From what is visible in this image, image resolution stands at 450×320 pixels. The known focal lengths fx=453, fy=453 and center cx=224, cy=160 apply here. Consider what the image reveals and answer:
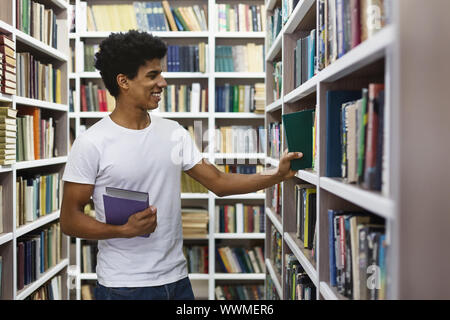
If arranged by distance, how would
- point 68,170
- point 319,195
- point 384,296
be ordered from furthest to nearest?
point 68,170
point 319,195
point 384,296

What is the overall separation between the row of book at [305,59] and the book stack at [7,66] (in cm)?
137

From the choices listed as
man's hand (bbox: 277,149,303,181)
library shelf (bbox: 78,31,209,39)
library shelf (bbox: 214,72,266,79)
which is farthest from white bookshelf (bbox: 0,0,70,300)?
man's hand (bbox: 277,149,303,181)

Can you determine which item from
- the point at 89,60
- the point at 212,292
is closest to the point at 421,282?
the point at 212,292

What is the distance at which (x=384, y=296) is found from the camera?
3.58 ft

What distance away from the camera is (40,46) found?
265 centimetres

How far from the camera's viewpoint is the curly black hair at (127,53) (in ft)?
5.74

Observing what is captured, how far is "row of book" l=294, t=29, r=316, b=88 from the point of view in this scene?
1842 mm

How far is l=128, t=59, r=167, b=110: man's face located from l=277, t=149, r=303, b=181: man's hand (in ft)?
1.80

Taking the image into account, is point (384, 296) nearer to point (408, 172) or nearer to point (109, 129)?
point (408, 172)

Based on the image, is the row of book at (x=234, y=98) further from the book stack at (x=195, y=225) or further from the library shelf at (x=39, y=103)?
the library shelf at (x=39, y=103)

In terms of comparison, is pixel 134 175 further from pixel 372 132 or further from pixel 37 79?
pixel 37 79

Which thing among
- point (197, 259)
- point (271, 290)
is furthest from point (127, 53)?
point (197, 259)

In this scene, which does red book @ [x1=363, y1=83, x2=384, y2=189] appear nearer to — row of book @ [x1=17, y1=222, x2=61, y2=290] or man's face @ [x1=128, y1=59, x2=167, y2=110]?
man's face @ [x1=128, y1=59, x2=167, y2=110]

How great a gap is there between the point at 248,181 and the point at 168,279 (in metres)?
0.51
